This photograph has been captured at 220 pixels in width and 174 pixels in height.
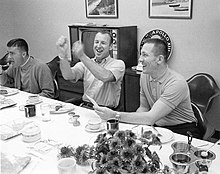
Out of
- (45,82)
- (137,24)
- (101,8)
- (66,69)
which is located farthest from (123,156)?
(101,8)

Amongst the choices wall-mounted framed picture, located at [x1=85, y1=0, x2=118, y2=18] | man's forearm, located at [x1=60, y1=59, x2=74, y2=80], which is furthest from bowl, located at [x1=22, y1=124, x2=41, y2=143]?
wall-mounted framed picture, located at [x1=85, y1=0, x2=118, y2=18]

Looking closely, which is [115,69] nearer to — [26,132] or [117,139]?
[26,132]

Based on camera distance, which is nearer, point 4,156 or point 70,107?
point 4,156

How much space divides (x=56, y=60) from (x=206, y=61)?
89.1 inches

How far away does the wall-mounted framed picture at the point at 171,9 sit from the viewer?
3234mm

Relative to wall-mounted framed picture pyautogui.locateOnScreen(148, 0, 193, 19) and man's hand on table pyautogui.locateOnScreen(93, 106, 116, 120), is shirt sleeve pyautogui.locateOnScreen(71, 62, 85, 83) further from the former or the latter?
wall-mounted framed picture pyautogui.locateOnScreen(148, 0, 193, 19)

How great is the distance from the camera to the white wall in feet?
10.4

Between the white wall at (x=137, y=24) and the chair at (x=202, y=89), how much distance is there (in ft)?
0.70

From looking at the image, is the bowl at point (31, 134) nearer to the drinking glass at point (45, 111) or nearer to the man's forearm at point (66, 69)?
the drinking glass at point (45, 111)

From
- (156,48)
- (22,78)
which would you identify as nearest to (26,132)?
(156,48)

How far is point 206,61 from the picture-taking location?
324 centimetres

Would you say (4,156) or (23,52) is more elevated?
(23,52)

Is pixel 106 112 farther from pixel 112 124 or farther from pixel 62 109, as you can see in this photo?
pixel 62 109

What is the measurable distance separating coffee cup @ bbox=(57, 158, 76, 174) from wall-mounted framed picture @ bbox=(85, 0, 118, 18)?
2.94 m
